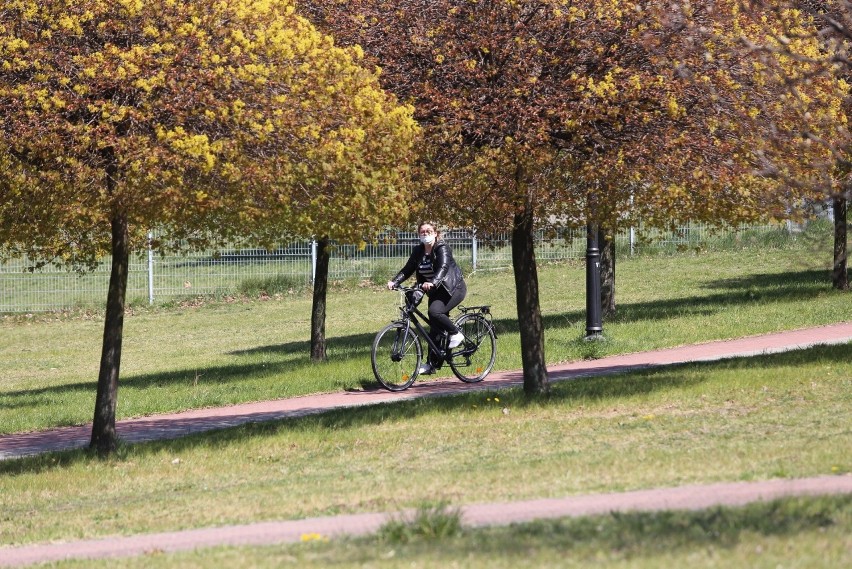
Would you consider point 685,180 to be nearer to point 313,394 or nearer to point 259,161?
point 259,161

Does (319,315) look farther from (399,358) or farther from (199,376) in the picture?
(399,358)

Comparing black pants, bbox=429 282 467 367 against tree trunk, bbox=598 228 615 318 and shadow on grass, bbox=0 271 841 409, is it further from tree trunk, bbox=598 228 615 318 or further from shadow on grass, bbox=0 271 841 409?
tree trunk, bbox=598 228 615 318

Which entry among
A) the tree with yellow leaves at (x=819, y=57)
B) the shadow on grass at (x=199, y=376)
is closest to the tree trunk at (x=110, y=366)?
the shadow on grass at (x=199, y=376)

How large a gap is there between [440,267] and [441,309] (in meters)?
0.55

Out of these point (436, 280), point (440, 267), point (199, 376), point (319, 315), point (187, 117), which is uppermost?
point (187, 117)

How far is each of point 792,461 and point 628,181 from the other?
386cm

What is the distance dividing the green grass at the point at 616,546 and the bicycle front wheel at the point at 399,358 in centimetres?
827

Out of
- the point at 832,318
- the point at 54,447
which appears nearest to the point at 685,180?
the point at 54,447

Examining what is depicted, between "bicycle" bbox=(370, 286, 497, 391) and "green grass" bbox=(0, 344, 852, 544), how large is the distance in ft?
4.94

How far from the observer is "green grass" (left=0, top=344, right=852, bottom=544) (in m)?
8.64

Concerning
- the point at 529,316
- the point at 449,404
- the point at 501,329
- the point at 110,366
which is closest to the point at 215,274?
the point at 501,329

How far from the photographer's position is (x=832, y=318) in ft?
65.6

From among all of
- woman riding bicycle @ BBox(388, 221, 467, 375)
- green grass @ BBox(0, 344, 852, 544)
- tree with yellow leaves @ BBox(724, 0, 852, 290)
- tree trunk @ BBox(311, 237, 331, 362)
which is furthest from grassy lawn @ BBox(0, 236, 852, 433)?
green grass @ BBox(0, 344, 852, 544)

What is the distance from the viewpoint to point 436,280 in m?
15.2
